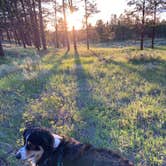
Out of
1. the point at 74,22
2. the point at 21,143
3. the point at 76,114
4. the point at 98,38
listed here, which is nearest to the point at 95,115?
the point at 76,114

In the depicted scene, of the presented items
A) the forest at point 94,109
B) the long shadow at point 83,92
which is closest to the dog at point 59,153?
the forest at point 94,109

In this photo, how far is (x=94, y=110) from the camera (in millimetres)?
6469

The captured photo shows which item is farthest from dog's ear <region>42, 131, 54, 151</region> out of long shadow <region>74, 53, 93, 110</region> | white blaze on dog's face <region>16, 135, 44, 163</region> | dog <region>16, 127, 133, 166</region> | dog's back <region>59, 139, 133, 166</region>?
long shadow <region>74, 53, 93, 110</region>

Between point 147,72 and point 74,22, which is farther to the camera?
point 74,22

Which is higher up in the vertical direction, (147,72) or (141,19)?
(141,19)

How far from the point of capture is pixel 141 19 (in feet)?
96.3

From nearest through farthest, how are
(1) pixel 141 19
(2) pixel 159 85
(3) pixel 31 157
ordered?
(3) pixel 31 157 < (2) pixel 159 85 < (1) pixel 141 19

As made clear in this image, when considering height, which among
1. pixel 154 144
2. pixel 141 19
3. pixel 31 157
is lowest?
pixel 154 144

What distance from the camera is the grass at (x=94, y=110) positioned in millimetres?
4801

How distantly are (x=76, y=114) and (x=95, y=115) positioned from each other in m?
0.49

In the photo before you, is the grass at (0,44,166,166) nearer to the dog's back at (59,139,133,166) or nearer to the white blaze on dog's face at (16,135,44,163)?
the white blaze on dog's face at (16,135,44,163)

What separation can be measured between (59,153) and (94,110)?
3330 millimetres

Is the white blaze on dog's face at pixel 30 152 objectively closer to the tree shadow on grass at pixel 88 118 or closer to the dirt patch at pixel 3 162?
the dirt patch at pixel 3 162

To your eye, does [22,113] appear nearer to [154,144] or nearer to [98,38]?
[154,144]
